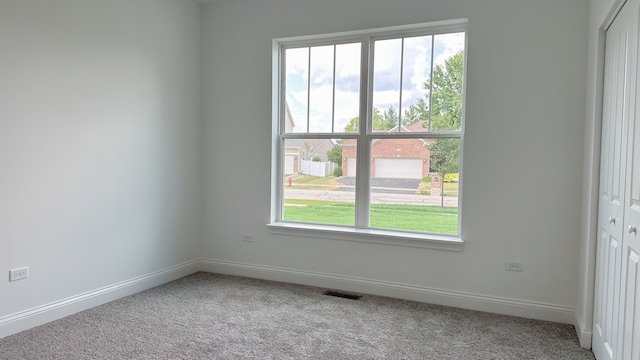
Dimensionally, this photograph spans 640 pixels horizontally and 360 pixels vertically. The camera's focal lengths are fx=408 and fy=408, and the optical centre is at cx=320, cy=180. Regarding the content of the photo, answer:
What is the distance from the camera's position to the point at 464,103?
11.5ft

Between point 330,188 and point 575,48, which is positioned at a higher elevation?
point 575,48

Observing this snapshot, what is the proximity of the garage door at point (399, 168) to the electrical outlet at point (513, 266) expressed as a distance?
103 centimetres

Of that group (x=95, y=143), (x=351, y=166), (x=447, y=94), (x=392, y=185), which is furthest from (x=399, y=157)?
(x=95, y=143)

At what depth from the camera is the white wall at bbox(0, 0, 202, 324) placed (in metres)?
2.84

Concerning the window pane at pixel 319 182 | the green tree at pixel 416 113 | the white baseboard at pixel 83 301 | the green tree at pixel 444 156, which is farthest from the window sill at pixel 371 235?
the white baseboard at pixel 83 301

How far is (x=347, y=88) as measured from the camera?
13.2ft

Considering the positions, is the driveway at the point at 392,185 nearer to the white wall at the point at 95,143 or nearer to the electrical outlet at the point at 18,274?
the white wall at the point at 95,143

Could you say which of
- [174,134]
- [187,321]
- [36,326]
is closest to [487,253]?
[187,321]

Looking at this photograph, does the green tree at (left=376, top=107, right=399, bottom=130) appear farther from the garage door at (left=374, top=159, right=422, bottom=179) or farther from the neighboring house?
the garage door at (left=374, top=159, right=422, bottom=179)

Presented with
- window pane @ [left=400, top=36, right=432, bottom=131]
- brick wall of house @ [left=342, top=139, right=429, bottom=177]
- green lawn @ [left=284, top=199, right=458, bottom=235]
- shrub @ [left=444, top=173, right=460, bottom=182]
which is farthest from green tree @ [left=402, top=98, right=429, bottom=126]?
green lawn @ [left=284, top=199, right=458, bottom=235]

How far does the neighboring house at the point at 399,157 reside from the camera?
377cm

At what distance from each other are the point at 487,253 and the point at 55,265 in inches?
136

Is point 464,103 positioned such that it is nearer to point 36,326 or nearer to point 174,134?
point 174,134

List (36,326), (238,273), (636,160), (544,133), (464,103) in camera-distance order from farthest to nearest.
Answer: (238,273) < (464,103) < (544,133) < (36,326) < (636,160)
